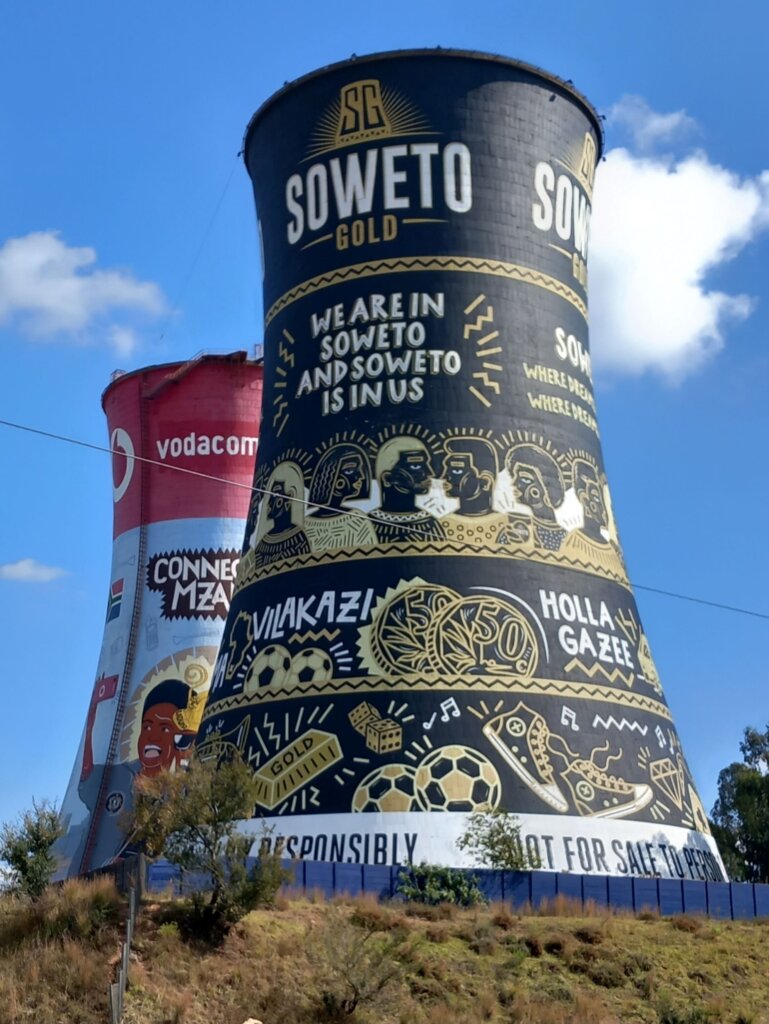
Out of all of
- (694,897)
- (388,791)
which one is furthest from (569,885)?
(388,791)

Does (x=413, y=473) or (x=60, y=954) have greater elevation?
(x=413, y=473)

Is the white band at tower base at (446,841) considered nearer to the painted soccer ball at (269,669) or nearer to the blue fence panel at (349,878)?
the blue fence panel at (349,878)

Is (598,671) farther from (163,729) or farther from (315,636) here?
(163,729)

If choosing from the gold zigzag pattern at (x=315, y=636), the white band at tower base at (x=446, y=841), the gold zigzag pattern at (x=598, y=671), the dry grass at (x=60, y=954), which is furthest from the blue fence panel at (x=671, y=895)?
the dry grass at (x=60, y=954)

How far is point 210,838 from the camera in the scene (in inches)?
861

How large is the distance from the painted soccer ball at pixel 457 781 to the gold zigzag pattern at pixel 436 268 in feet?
31.8

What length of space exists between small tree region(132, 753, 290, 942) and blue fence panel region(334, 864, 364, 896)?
6.89 ft

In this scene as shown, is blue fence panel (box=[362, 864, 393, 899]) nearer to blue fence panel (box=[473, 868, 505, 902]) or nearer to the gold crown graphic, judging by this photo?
blue fence panel (box=[473, 868, 505, 902])

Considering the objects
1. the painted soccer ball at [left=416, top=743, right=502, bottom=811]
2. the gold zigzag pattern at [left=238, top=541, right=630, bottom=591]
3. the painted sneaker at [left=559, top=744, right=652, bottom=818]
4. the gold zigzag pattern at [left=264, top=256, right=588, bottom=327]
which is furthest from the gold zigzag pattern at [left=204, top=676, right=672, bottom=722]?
the gold zigzag pattern at [left=264, top=256, right=588, bottom=327]

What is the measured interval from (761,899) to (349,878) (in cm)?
754

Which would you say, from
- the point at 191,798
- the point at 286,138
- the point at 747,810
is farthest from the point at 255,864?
the point at 747,810

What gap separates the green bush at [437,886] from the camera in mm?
24531

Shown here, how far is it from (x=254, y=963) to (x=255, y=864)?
74.1 inches

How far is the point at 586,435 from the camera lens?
102 ft
